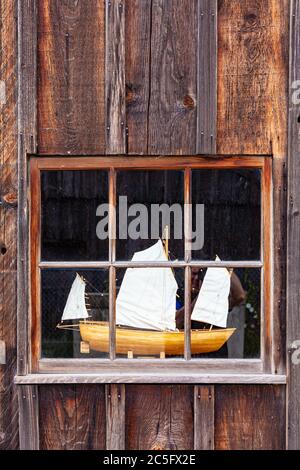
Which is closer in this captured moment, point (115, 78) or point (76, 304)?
point (115, 78)

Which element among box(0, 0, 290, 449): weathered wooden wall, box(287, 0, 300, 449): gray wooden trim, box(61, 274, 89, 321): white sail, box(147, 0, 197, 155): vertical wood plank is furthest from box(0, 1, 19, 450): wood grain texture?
box(287, 0, 300, 449): gray wooden trim

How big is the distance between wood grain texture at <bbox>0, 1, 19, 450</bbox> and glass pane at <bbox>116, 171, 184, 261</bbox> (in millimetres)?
577

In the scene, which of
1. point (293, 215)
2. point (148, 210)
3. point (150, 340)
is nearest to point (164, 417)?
point (150, 340)

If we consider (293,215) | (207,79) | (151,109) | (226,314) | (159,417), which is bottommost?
(159,417)

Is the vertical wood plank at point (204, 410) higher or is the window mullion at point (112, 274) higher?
the window mullion at point (112, 274)

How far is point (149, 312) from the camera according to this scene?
3445mm

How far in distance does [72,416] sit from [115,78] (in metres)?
1.82

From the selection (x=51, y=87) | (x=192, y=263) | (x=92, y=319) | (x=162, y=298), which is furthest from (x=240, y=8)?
(x=92, y=319)

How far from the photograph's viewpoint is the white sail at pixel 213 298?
11.2ft

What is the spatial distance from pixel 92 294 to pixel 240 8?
5.68 ft

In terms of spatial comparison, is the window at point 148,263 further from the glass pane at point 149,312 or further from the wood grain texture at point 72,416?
the wood grain texture at point 72,416

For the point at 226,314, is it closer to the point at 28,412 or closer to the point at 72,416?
the point at 72,416

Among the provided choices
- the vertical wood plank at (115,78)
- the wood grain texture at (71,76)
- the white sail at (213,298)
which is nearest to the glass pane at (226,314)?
the white sail at (213,298)

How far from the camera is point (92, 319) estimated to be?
11.3ft
